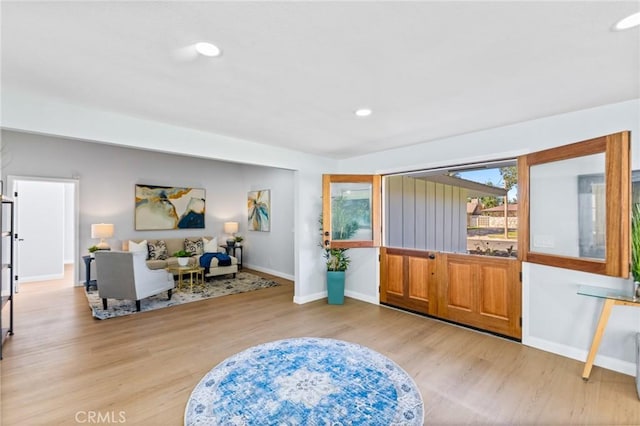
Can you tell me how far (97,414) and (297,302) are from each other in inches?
116

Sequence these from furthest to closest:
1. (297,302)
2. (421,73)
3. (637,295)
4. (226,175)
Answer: (226,175), (297,302), (637,295), (421,73)

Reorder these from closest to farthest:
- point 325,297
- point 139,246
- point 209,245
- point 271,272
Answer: point 325,297
point 139,246
point 209,245
point 271,272

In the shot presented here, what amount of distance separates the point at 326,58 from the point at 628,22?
5.43ft

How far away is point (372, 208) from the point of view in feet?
15.4

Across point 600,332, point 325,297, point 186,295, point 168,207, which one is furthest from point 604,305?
point 168,207

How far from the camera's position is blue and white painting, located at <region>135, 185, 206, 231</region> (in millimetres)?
6520

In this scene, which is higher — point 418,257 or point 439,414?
point 418,257

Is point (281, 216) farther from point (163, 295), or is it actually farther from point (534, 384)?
point (534, 384)

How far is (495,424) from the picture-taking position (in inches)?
78.7

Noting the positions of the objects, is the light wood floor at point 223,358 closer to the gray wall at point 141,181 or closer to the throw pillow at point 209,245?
the gray wall at point 141,181

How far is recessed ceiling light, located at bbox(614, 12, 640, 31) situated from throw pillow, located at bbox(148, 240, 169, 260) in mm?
7122

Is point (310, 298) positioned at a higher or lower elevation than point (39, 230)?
lower

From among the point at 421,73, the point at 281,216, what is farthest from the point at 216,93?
the point at 281,216

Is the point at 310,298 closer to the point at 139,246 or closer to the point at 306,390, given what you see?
the point at 306,390
